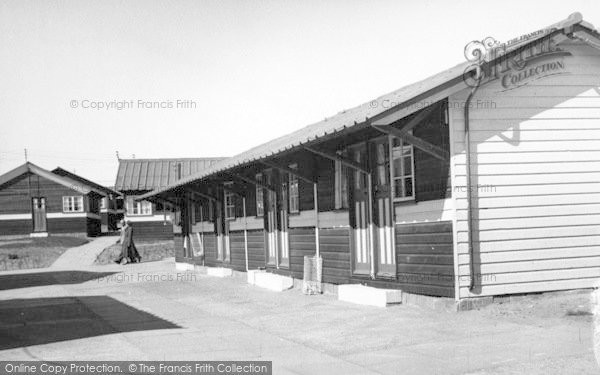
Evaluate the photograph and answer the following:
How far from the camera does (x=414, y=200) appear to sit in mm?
10555

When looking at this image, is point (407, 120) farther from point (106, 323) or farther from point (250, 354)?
point (106, 323)

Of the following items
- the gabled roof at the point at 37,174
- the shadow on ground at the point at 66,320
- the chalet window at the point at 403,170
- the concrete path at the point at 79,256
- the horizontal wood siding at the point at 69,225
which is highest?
the gabled roof at the point at 37,174

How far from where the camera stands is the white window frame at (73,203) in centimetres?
4334

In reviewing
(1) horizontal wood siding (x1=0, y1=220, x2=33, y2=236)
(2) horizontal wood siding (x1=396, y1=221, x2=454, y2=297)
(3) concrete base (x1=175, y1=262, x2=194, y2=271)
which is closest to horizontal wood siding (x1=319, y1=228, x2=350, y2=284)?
(2) horizontal wood siding (x1=396, y1=221, x2=454, y2=297)

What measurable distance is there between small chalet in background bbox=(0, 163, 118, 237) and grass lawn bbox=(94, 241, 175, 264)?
8262 millimetres

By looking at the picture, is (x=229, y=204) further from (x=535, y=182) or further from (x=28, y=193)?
(x=28, y=193)

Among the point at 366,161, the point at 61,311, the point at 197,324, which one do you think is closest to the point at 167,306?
the point at 61,311

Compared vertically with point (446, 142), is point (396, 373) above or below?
below

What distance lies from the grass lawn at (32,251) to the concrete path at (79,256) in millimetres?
361

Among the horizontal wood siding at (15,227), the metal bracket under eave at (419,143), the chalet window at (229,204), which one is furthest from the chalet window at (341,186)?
the horizontal wood siding at (15,227)

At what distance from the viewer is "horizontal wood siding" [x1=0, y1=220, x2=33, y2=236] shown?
1633 inches

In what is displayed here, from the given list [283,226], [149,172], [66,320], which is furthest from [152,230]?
[66,320]

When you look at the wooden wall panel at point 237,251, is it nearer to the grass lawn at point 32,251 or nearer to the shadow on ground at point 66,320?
the shadow on ground at point 66,320

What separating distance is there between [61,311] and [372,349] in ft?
25.2
